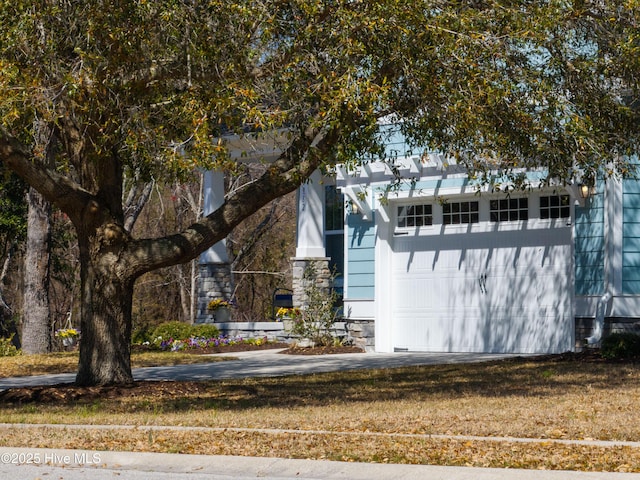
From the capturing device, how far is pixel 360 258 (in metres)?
21.4

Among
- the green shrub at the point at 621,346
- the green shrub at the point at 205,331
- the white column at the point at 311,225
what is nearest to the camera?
the green shrub at the point at 621,346

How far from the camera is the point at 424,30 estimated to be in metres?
11.4

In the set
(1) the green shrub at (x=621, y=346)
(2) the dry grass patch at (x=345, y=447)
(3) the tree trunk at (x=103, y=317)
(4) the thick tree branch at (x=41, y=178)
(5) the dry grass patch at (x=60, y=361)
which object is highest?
(4) the thick tree branch at (x=41, y=178)

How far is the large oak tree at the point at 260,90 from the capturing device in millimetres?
11266

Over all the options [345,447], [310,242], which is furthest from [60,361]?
[345,447]

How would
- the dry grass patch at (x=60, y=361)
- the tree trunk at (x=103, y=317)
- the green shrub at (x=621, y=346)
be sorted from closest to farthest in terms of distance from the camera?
the tree trunk at (x=103, y=317)
the green shrub at (x=621, y=346)
the dry grass patch at (x=60, y=361)

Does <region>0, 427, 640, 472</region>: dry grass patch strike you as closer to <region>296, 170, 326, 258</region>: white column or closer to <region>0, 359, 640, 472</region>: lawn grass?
<region>0, 359, 640, 472</region>: lawn grass

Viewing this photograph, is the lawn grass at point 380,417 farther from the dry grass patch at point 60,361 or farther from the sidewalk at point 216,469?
the dry grass patch at point 60,361

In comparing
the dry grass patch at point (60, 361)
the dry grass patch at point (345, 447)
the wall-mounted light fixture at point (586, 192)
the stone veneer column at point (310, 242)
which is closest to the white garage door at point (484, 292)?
the wall-mounted light fixture at point (586, 192)

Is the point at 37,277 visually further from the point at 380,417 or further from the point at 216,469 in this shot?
the point at 216,469

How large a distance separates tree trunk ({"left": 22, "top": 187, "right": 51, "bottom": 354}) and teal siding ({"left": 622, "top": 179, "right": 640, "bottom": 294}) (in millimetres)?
11841

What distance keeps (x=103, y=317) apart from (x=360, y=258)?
29.4 ft

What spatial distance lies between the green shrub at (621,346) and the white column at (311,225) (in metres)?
7.40

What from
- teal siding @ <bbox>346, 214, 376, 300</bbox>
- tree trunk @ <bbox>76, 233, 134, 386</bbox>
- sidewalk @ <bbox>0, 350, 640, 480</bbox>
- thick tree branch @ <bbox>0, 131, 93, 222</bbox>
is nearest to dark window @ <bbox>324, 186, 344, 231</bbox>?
teal siding @ <bbox>346, 214, 376, 300</bbox>
